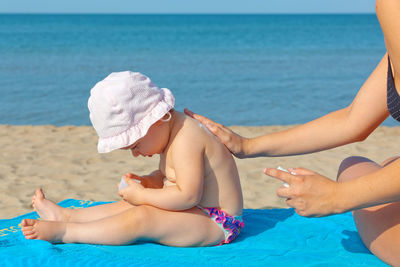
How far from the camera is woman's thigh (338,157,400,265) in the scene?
2402 mm

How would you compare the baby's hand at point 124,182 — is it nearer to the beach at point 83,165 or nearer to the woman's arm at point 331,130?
the woman's arm at point 331,130

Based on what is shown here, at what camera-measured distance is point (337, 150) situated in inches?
239

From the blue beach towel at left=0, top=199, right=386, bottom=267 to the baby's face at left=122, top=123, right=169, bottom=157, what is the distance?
1.77 ft

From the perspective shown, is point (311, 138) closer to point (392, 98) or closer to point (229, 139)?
point (229, 139)

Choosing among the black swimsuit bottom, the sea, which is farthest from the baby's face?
the sea

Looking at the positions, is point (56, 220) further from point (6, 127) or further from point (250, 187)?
point (6, 127)

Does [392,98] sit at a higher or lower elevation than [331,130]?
higher

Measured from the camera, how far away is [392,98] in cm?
228

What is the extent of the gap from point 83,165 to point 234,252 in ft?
10.2

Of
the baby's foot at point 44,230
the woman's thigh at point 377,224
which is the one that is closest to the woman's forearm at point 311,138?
the woman's thigh at point 377,224

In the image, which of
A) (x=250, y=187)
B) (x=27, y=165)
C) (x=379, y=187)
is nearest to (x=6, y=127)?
(x=27, y=165)

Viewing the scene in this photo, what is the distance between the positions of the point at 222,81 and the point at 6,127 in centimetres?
752

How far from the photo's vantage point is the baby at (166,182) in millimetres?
2611

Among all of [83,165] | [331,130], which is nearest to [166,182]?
[331,130]
